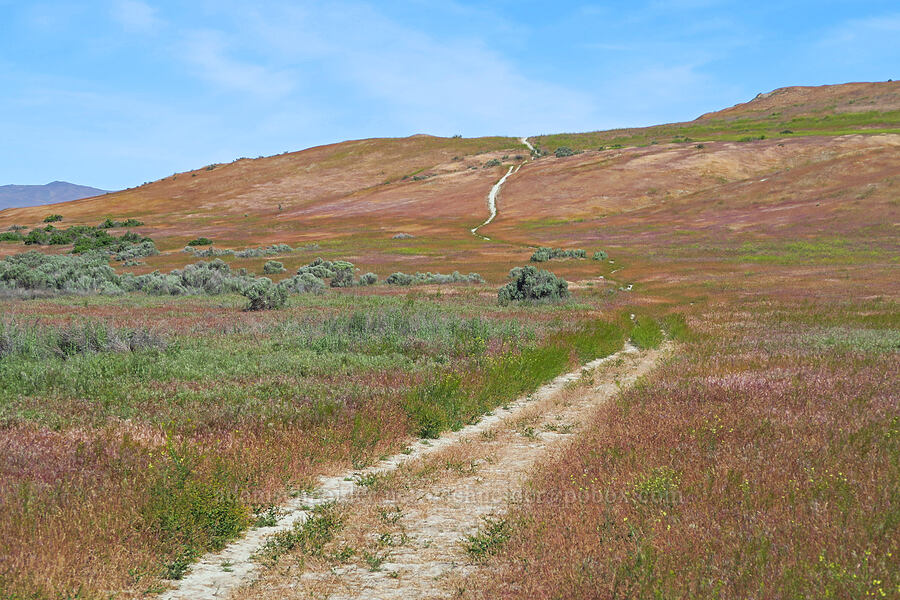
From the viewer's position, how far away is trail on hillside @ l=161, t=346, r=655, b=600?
5.65 metres

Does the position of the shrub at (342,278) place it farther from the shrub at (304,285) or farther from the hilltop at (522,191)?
the hilltop at (522,191)

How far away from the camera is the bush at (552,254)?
5667 cm

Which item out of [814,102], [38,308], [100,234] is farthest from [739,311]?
[814,102]

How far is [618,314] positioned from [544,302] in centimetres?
396

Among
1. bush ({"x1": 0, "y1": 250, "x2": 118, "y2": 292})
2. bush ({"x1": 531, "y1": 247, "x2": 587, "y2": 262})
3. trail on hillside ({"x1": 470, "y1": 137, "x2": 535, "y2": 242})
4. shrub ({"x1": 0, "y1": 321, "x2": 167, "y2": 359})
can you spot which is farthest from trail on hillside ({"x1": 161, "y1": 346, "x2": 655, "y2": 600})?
trail on hillside ({"x1": 470, "y1": 137, "x2": 535, "y2": 242})

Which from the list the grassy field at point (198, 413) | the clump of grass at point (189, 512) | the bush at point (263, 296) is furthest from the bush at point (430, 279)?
the clump of grass at point (189, 512)

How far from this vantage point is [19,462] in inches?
279

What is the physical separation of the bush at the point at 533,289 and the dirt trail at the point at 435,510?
55.4ft

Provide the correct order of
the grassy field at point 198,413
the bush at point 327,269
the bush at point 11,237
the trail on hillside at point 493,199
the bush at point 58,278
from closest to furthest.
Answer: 1. the grassy field at point 198,413
2. the bush at point 58,278
3. the bush at point 327,269
4. the trail on hillside at point 493,199
5. the bush at point 11,237

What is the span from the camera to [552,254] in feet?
191

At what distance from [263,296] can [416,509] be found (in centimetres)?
2009

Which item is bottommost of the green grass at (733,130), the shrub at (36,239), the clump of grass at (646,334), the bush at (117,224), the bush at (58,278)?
the clump of grass at (646,334)

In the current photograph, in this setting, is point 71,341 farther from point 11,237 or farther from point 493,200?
point 11,237

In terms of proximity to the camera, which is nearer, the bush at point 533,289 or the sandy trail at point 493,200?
the bush at point 533,289
